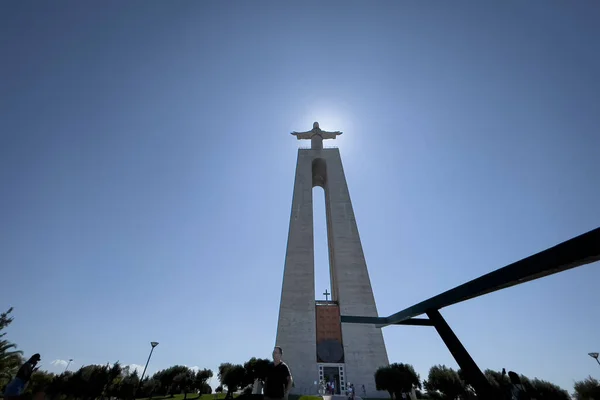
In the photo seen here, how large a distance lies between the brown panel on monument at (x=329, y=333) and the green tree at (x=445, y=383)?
300 inches

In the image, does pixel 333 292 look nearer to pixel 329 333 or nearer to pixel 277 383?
pixel 329 333

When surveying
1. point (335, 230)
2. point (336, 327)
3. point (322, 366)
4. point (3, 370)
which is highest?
point (335, 230)

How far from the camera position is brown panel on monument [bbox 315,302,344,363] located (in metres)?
18.3

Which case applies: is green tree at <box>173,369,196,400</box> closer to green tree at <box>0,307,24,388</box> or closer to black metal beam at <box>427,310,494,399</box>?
green tree at <box>0,307,24,388</box>

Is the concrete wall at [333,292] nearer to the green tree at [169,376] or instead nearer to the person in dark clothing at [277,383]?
the green tree at [169,376]

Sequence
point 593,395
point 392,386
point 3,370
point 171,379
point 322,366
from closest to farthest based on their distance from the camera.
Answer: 1. point 593,395
2. point 3,370
3. point 392,386
4. point 322,366
5. point 171,379

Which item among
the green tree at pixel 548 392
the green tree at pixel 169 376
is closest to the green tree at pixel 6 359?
the green tree at pixel 169 376

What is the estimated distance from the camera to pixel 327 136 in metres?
31.4

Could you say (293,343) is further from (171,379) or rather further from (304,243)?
(171,379)

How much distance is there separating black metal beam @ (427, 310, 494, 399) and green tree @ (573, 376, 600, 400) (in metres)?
9.50

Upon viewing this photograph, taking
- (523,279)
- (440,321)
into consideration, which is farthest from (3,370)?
(523,279)

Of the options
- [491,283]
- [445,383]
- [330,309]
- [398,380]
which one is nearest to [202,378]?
[330,309]

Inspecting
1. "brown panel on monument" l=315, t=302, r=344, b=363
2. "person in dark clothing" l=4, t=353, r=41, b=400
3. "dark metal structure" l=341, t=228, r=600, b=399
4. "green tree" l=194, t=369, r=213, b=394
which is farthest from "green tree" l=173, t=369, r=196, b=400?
"dark metal structure" l=341, t=228, r=600, b=399

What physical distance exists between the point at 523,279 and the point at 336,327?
64.6ft
